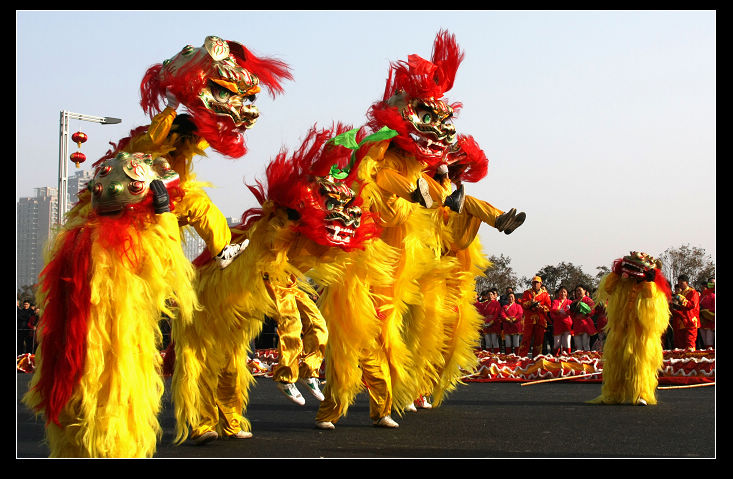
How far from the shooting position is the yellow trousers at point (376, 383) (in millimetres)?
6359

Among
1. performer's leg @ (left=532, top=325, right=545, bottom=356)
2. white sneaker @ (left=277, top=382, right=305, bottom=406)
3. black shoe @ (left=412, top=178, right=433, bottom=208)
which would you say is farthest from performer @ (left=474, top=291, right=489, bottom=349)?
white sneaker @ (left=277, top=382, right=305, bottom=406)

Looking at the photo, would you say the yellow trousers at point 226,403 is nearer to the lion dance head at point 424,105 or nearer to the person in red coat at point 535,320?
the lion dance head at point 424,105

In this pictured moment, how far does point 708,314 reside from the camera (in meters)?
13.9

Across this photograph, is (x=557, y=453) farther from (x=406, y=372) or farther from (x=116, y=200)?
(x=116, y=200)

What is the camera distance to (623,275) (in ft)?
26.7

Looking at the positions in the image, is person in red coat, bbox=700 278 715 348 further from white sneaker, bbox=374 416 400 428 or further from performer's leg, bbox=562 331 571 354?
white sneaker, bbox=374 416 400 428

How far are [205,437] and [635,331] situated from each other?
A: 4.19m

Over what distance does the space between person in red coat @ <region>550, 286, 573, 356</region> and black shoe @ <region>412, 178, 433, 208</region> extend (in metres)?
9.07

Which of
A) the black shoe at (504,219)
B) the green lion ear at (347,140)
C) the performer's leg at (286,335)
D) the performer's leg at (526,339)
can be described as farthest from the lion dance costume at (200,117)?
the performer's leg at (526,339)

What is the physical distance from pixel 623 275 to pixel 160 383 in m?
5.13

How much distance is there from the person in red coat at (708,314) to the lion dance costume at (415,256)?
290 inches

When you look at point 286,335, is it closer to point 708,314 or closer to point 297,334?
point 297,334

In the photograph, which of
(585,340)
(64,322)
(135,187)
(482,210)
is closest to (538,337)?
(585,340)

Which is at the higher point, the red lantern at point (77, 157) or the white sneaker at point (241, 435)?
the red lantern at point (77, 157)
